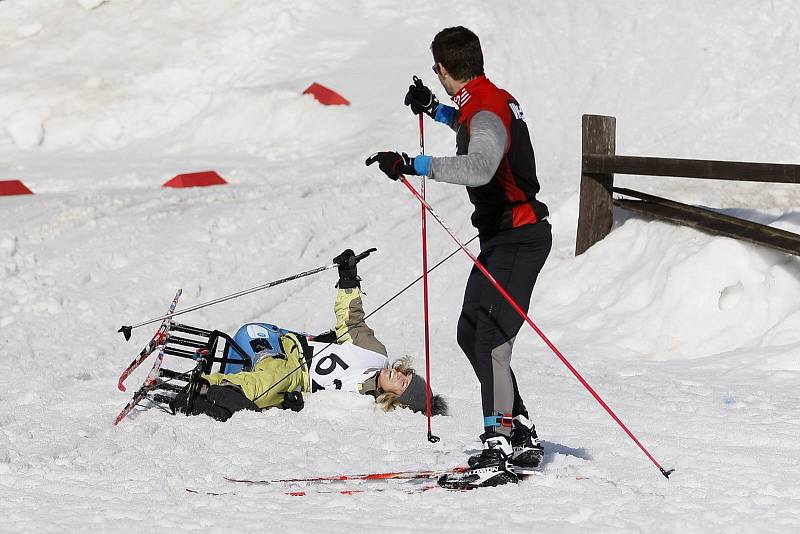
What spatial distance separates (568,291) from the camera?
9227 millimetres

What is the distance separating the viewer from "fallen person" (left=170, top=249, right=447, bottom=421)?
257 inches

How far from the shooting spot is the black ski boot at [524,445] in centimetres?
518

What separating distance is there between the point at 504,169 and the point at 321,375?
262 centimetres

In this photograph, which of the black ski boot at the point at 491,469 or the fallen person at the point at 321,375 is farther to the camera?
the fallen person at the point at 321,375

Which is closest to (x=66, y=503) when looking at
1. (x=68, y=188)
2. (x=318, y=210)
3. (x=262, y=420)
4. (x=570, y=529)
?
(x=262, y=420)

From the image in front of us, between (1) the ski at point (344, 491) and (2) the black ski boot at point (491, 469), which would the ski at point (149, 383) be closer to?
(1) the ski at point (344, 491)

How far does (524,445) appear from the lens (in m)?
5.18

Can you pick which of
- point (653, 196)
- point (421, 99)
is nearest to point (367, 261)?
point (653, 196)

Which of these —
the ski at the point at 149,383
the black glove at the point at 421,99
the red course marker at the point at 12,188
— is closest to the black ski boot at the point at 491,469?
the black glove at the point at 421,99

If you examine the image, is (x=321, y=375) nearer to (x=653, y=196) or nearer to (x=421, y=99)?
(x=421, y=99)

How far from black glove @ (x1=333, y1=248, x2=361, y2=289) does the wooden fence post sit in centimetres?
301

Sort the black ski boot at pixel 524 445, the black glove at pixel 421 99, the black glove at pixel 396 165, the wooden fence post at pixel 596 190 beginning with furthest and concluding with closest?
the wooden fence post at pixel 596 190
the black glove at pixel 421 99
the black ski boot at pixel 524 445
the black glove at pixel 396 165

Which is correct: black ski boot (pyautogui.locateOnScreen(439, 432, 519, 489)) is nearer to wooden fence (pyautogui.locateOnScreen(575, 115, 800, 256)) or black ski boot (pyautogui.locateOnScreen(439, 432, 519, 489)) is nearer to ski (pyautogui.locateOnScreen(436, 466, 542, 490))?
ski (pyautogui.locateOnScreen(436, 466, 542, 490))

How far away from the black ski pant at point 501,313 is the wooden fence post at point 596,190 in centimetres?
447
